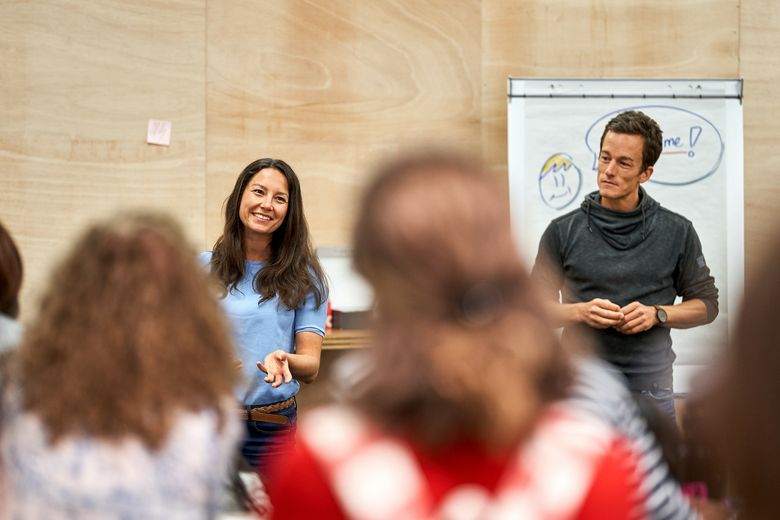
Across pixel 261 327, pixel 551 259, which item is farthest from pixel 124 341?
pixel 551 259

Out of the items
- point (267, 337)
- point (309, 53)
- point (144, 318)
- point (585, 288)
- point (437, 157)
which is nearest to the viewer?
point (437, 157)

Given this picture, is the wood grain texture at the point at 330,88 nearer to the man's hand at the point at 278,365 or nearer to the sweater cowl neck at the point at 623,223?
the sweater cowl neck at the point at 623,223

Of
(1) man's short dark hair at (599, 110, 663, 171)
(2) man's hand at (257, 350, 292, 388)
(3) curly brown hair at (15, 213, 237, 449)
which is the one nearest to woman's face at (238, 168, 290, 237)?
(2) man's hand at (257, 350, 292, 388)

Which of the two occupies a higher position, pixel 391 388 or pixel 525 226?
pixel 525 226

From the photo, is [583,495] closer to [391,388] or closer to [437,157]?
[391,388]

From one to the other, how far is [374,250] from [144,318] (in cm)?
59

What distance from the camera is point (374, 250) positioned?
905mm

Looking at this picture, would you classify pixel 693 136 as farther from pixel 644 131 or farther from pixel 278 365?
pixel 278 365

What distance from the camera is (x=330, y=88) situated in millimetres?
4645

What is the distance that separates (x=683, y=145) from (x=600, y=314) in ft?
6.15

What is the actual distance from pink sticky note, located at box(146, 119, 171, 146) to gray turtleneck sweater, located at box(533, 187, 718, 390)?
2.34 metres

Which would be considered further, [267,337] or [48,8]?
[48,8]

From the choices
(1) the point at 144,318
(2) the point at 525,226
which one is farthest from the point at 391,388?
(2) the point at 525,226

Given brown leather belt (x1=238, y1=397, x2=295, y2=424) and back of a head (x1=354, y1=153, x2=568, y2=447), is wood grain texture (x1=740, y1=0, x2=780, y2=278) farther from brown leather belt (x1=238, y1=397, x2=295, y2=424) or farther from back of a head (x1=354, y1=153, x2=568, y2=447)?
back of a head (x1=354, y1=153, x2=568, y2=447)
